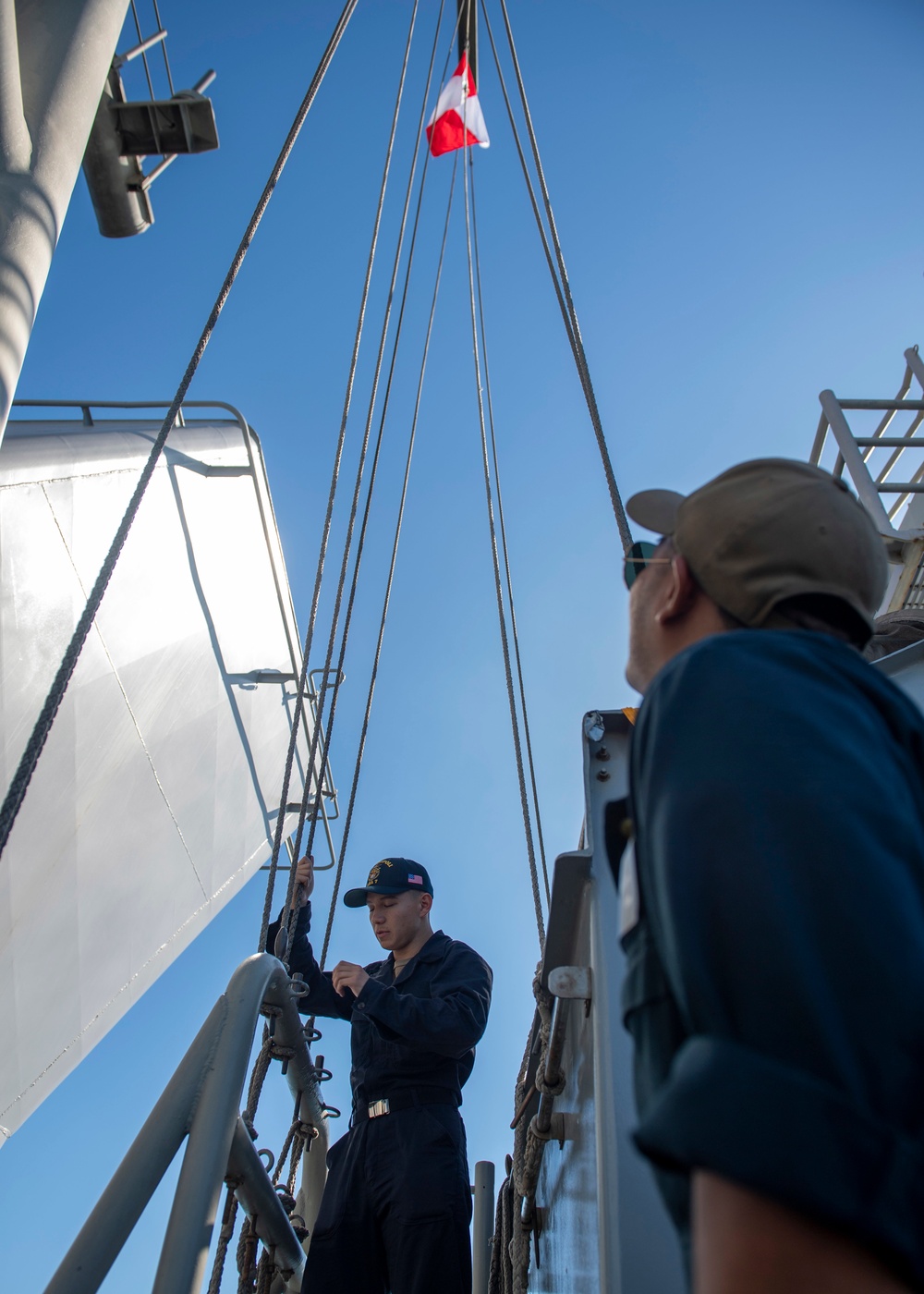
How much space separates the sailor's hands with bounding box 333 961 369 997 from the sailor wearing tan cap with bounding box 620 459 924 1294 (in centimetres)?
197

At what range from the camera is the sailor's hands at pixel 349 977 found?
2.38 m

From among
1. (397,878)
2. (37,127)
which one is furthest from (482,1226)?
(37,127)

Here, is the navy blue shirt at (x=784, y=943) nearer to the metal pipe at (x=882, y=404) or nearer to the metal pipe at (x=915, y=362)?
the metal pipe at (x=882, y=404)

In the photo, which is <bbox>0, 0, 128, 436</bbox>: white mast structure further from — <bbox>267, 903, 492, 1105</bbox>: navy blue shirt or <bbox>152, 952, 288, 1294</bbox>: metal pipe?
<bbox>267, 903, 492, 1105</bbox>: navy blue shirt

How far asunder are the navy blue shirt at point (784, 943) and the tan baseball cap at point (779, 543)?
0.61 ft

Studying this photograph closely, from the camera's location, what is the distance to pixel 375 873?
116 inches

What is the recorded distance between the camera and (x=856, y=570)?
30.8 inches

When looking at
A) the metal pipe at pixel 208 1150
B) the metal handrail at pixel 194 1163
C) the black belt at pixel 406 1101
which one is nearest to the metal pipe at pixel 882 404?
the black belt at pixel 406 1101

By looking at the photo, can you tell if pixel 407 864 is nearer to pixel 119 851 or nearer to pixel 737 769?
pixel 119 851

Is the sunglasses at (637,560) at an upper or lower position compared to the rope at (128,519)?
lower

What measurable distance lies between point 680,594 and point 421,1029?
5.96 ft

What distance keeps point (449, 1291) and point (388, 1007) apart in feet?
2.13

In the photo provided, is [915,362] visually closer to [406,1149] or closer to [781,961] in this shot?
[406,1149]

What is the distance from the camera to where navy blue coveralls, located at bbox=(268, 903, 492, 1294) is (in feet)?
6.68
